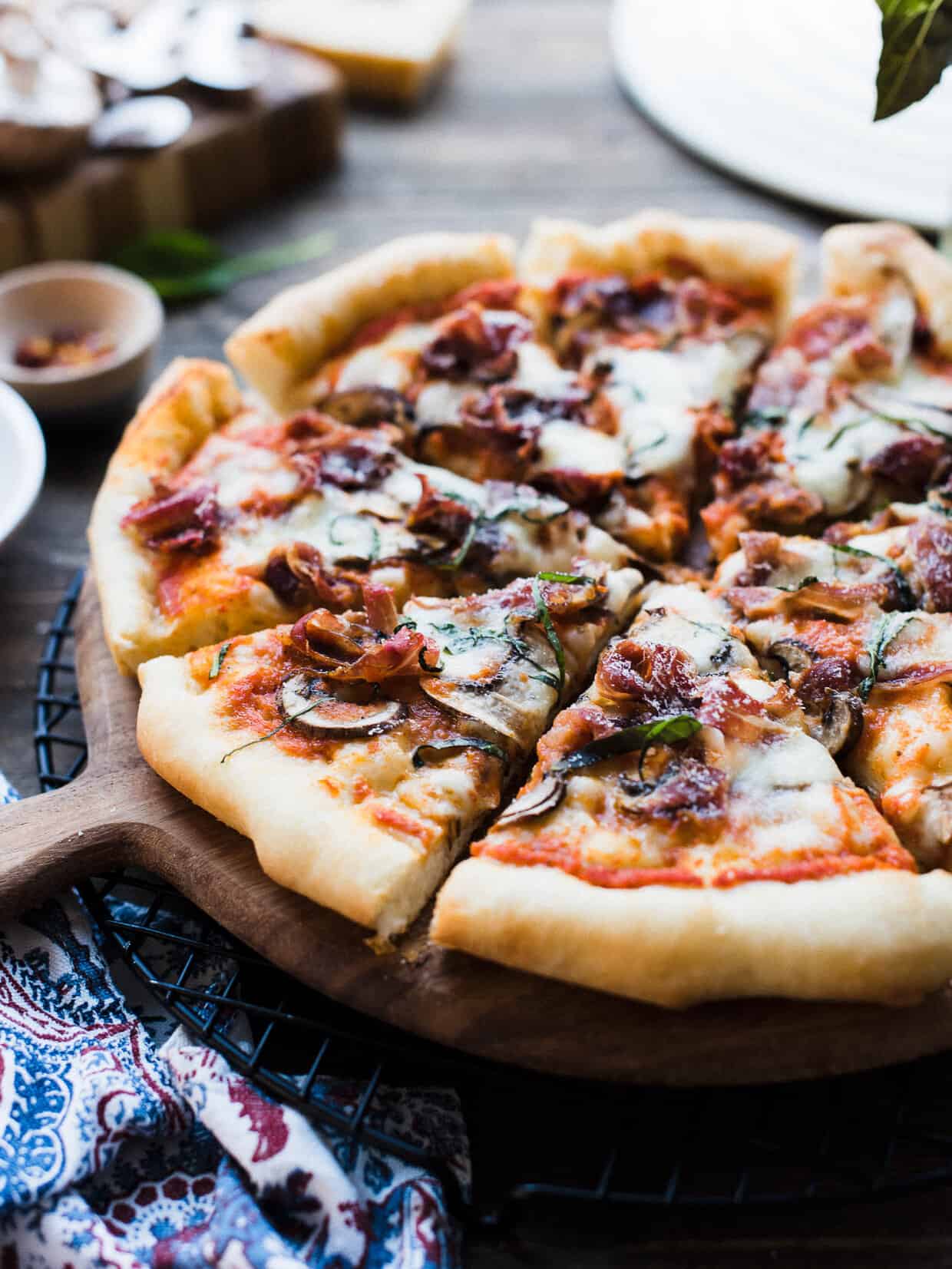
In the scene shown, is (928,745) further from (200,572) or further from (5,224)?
(5,224)

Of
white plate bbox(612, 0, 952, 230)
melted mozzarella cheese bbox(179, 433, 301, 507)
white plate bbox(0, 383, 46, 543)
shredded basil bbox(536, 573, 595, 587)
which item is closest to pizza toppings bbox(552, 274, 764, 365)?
melted mozzarella cheese bbox(179, 433, 301, 507)

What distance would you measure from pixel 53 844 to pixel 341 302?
284cm

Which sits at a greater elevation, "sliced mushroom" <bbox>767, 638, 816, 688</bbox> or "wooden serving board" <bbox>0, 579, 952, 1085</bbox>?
"sliced mushroom" <bbox>767, 638, 816, 688</bbox>

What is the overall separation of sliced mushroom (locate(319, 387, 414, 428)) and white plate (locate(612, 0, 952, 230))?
11.8 ft

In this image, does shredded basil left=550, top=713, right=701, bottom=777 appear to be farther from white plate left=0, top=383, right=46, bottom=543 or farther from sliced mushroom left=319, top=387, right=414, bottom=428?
white plate left=0, top=383, right=46, bottom=543

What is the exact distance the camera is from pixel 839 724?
3.97 metres

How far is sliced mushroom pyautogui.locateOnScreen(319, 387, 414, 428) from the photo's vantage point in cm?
539

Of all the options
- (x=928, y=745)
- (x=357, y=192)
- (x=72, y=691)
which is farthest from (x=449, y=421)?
(x=357, y=192)

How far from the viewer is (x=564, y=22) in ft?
32.7

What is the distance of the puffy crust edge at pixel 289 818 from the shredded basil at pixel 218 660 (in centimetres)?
10

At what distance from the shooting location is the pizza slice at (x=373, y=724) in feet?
11.9

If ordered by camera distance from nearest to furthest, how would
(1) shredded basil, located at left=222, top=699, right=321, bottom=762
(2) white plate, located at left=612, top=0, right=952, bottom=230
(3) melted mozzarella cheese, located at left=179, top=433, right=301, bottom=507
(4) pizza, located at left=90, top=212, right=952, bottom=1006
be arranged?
(4) pizza, located at left=90, top=212, right=952, bottom=1006 → (1) shredded basil, located at left=222, top=699, right=321, bottom=762 → (3) melted mozzarella cheese, located at left=179, top=433, right=301, bottom=507 → (2) white plate, located at left=612, top=0, right=952, bottom=230

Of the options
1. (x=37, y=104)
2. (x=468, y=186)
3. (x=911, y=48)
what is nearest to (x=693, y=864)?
(x=911, y=48)

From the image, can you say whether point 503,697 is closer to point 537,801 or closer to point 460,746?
point 460,746
